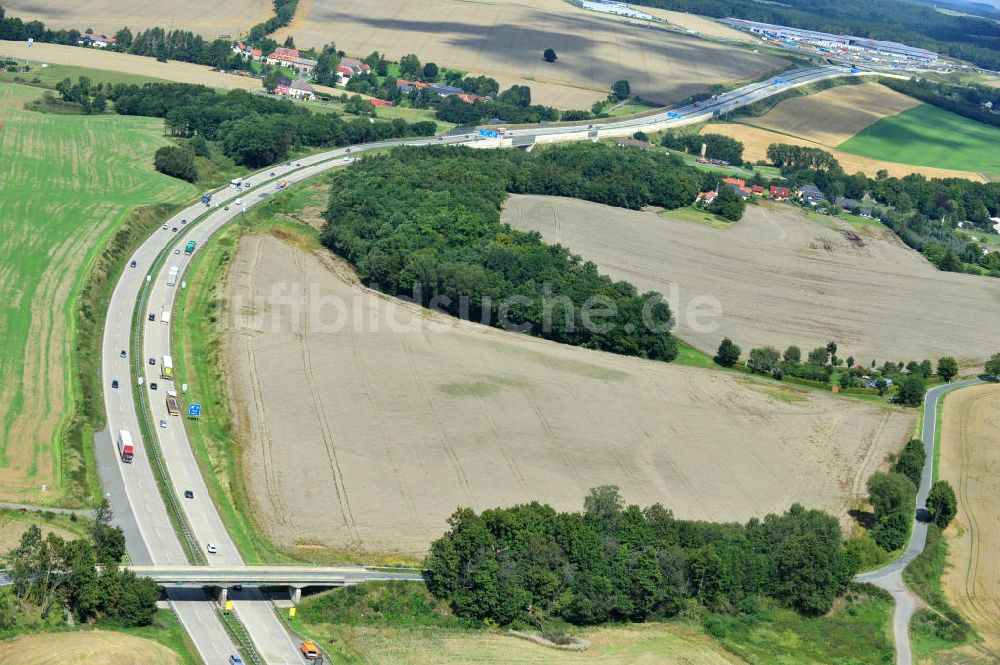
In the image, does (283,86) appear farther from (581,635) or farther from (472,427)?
(581,635)

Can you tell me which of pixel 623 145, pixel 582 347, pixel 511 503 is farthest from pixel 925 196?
pixel 511 503

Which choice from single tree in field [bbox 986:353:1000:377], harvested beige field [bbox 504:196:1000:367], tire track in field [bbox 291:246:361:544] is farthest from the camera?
harvested beige field [bbox 504:196:1000:367]

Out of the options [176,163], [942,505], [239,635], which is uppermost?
[176,163]

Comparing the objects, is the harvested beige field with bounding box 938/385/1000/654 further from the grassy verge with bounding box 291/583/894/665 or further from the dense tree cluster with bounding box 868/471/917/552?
the grassy verge with bounding box 291/583/894/665

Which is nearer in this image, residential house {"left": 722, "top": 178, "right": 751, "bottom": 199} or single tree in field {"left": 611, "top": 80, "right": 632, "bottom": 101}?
residential house {"left": 722, "top": 178, "right": 751, "bottom": 199}

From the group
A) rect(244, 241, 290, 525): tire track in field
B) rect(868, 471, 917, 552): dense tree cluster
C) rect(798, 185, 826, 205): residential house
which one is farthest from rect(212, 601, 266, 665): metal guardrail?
rect(798, 185, 826, 205): residential house

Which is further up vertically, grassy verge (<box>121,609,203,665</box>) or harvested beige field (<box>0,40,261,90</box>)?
harvested beige field (<box>0,40,261,90</box>)

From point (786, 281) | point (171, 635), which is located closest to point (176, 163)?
point (786, 281)

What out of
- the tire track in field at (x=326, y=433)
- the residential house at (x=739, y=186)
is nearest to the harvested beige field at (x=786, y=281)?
the residential house at (x=739, y=186)
